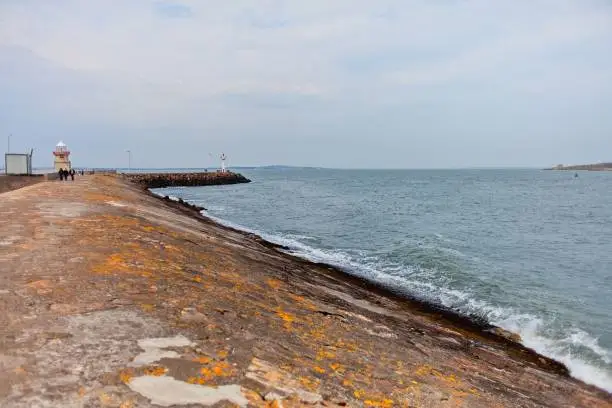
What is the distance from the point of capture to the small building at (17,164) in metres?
38.0

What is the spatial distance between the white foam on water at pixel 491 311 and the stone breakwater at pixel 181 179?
220ft

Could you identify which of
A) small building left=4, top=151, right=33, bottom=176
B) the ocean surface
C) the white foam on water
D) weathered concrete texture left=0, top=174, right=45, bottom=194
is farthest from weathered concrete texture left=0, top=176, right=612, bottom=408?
small building left=4, top=151, right=33, bottom=176

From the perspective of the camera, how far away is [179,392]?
14.2 feet

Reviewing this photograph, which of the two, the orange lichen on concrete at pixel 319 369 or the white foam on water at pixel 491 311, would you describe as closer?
the orange lichen on concrete at pixel 319 369

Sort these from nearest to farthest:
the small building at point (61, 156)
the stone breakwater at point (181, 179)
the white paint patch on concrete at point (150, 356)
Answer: the white paint patch on concrete at point (150, 356), the small building at point (61, 156), the stone breakwater at point (181, 179)

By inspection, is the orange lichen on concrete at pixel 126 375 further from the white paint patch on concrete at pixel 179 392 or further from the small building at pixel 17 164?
the small building at pixel 17 164

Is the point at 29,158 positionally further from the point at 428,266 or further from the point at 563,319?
the point at 563,319

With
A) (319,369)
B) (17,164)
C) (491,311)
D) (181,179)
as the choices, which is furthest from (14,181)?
(181,179)

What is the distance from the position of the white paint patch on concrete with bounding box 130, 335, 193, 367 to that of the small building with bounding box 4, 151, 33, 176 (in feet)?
133

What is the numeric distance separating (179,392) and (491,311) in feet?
44.8

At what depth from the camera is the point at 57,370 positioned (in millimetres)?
4383

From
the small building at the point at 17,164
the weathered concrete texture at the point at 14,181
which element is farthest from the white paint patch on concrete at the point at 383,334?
the small building at the point at 17,164

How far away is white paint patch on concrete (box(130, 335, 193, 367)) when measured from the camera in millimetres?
4828

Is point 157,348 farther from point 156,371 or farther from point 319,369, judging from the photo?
point 319,369
